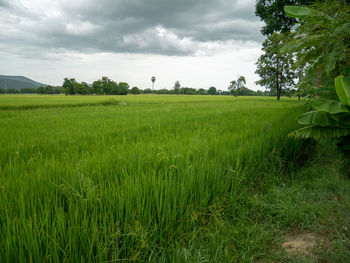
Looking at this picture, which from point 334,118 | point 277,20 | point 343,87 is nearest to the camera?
point 343,87

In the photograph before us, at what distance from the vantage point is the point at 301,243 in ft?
4.72

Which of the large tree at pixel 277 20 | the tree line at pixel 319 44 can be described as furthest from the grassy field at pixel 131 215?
the large tree at pixel 277 20

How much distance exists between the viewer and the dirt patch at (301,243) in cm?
133

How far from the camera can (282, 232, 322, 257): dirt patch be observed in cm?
133

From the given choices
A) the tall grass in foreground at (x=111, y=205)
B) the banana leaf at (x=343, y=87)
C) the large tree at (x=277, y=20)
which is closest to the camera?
the tall grass in foreground at (x=111, y=205)

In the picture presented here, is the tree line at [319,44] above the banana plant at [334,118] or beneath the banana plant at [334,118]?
above

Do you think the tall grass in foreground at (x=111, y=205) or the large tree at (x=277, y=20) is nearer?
the tall grass in foreground at (x=111, y=205)

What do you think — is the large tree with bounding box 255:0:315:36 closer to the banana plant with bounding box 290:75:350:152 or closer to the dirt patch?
the banana plant with bounding box 290:75:350:152

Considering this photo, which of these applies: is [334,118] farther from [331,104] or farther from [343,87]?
[343,87]

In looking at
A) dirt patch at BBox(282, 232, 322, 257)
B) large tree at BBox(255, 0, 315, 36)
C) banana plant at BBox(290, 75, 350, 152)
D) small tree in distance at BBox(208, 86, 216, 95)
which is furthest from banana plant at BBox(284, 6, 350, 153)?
small tree in distance at BBox(208, 86, 216, 95)

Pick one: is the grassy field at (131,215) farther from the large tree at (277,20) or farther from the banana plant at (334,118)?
the large tree at (277,20)

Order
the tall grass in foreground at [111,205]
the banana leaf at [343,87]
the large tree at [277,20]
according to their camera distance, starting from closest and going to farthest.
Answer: the tall grass in foreground at [111,205] < the banana leaf at [343,87] < the large tree at [277,20]

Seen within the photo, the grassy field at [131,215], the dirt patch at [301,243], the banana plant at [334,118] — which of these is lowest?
the dirt patch at [301,243]

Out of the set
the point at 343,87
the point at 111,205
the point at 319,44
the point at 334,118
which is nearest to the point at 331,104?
the point at 334,118
